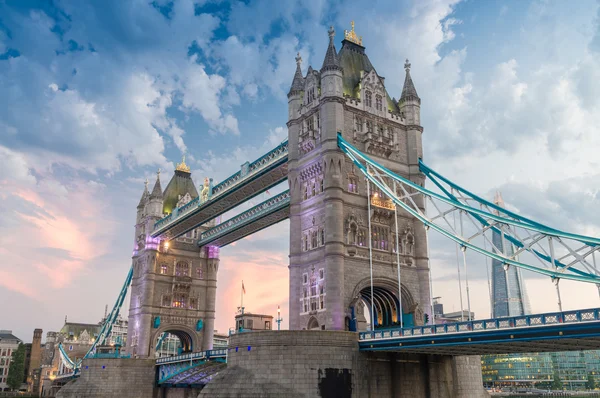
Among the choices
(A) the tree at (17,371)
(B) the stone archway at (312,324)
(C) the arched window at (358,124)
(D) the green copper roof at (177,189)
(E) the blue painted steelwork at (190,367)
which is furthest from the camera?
(A) the tree at (17,371)

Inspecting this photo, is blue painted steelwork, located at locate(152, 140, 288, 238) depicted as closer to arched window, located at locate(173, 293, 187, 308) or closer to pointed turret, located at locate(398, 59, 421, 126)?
arched window, located at locate(173, 293, 187, 308)

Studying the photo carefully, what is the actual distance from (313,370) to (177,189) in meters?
49.4

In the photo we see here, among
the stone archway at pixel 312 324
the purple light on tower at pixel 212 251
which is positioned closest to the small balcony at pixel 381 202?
the stone archway at pixel 312 324

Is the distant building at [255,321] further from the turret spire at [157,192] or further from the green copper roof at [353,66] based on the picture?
the green copper roof at [353,66]

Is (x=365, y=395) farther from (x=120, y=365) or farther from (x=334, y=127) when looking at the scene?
(x=120, y=365)

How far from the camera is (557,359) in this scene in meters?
170

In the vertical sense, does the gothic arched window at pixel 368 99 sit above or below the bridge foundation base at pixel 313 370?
above

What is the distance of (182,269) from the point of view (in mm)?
76875

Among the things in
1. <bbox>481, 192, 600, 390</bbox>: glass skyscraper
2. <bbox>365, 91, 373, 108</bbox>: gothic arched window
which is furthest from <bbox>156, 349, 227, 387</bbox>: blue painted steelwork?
<bbox>481, 192, 600, 390</bbox>: glass skyscraper

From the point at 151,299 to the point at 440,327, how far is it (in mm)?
48541

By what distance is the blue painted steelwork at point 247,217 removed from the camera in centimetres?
Result: 5575

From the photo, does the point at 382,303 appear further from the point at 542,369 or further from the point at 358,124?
the point at 542,369

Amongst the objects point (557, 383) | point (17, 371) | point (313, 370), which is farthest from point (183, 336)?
point (557, 383)

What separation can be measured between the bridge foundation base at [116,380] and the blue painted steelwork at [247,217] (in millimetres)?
17465
